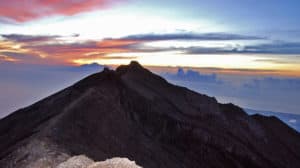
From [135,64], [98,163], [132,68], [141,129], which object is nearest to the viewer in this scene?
[98,163]

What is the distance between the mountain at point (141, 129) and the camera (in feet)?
294

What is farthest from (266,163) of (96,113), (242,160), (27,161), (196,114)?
(27,161)

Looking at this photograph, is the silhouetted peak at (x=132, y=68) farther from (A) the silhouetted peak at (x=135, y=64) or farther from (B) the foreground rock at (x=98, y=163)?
(B) the foreground rock at (x=98, y=163)

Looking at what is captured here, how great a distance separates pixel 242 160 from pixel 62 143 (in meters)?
72.6

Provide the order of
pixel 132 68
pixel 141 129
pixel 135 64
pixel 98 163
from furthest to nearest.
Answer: pixel 135 64 < pixel 132 68 < pixel 141 129 < pixel 98 163

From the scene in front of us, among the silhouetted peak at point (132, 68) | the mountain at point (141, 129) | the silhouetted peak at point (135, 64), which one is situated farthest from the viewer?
the silhouetted peak at point (135, 64)

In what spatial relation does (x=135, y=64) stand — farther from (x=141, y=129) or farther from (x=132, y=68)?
(x=141, y=129)

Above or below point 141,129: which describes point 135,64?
above

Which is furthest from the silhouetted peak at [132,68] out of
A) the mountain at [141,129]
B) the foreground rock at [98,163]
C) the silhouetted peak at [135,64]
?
the foreground rock at [98,163]

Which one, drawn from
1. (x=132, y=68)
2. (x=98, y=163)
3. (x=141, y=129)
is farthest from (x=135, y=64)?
(x=98, y=163)

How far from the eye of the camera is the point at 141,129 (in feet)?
416

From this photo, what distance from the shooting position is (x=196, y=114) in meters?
148

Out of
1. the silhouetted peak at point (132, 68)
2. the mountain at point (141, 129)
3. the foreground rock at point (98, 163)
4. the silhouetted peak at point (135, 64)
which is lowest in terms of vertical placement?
the mountain at point (141, 129)

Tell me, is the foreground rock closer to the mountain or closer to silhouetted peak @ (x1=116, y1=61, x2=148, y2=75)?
the mountain
